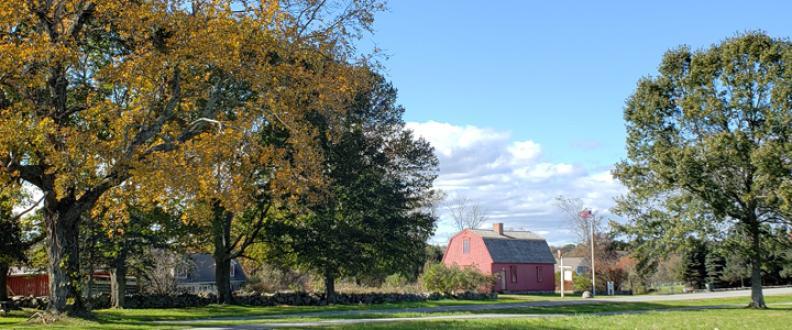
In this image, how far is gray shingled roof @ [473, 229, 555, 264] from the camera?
2495 inches

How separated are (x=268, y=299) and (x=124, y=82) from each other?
20.7 m

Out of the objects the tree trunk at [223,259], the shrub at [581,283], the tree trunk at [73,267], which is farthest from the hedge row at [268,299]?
the shrub at [581,283]

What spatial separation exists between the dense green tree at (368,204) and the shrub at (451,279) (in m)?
2.16

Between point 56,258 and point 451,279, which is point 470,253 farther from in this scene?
point 56,258

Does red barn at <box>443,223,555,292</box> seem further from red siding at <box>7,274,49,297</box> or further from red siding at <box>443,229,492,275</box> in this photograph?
red siding at <box>7,274,49,297</box>

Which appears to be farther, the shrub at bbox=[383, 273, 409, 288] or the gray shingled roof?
the gray shingled roof

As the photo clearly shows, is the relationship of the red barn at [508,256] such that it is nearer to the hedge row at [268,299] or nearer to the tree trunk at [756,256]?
the hedge row at [268,299]

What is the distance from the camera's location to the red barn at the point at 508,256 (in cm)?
6278

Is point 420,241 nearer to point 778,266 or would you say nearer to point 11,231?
point 778,266

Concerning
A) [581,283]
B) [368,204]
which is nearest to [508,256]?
[581,283]

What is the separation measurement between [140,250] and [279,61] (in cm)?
1661

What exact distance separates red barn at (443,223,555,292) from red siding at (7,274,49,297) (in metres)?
32.1

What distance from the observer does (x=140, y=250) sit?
34.2 metres

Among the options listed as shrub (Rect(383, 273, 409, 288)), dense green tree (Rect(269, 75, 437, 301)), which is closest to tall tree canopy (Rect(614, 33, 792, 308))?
dense green tree (Rect(269, 75, 437, 301))
